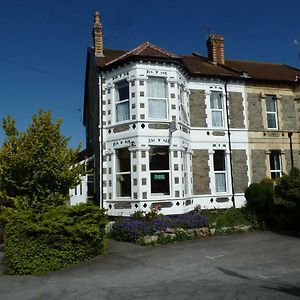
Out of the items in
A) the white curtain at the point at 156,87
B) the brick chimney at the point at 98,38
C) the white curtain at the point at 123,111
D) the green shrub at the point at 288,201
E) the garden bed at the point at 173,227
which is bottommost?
the garden bed at the point at 173,227

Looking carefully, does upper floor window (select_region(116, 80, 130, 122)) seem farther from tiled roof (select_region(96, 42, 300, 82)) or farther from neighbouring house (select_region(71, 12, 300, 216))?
tiled roof (select_region(96, 42, 300, 82))

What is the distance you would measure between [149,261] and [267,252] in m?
3.80

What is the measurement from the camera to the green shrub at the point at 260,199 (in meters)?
15.9

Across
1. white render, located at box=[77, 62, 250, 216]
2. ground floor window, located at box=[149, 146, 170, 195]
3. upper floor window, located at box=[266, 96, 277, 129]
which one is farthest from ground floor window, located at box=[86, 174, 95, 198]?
upper floor window, located at box=[266, 96, 277, 129]

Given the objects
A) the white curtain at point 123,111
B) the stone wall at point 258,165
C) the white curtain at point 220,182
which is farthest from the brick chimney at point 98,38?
the stone wall at point 258,165

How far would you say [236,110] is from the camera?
1886 cm

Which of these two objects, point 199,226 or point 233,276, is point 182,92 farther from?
point 233,276

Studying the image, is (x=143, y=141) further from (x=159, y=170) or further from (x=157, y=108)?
(x=157, y=108)

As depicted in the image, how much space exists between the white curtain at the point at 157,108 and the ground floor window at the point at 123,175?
2013mm

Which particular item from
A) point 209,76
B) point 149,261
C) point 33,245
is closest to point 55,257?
Answer: point 33,245

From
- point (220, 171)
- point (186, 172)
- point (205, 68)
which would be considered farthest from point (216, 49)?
point (186, 172)

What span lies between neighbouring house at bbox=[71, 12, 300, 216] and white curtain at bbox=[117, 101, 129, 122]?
0.05 metres

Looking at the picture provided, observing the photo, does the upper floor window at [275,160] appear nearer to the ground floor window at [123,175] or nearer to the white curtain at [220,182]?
the white curtain at [220,182]

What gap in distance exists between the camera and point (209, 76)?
18.5 m
